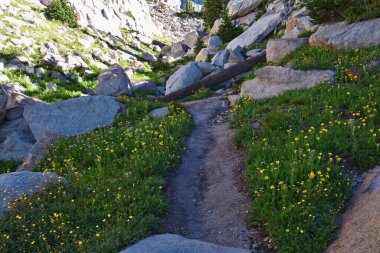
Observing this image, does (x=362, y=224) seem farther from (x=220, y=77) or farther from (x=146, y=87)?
(x=146, y=87)

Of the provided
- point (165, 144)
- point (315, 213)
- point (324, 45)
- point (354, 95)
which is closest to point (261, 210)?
point (315, 213)

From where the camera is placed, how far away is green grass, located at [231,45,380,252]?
22.7 feet

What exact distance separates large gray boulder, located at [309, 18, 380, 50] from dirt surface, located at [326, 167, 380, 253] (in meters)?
10.5

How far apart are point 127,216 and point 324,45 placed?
13677 mm

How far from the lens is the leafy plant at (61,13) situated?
41.9m

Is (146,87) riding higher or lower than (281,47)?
lower

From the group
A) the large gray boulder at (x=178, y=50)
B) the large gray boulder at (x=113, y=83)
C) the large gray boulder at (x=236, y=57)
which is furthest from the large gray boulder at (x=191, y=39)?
the large gray boulder at (x=113, y=83)

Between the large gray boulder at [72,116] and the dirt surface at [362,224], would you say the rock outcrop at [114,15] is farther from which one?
the dirt surface at [362,224]

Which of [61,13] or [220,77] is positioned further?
[61,13]

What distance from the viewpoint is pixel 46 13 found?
42.0 metres

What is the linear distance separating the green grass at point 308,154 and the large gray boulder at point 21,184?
4.75 meters

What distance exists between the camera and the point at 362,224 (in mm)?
6336

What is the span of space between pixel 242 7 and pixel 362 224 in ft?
129

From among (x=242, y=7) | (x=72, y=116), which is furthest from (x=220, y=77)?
(x=242, y=7)
